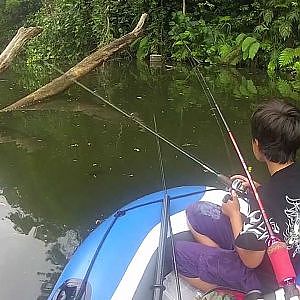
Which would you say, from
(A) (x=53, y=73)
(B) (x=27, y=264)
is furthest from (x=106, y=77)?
(B) (x=27, y=264)

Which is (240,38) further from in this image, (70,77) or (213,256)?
(213,256)

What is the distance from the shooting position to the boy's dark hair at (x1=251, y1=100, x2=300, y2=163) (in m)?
1.91

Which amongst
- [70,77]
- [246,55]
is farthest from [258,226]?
[246,55]

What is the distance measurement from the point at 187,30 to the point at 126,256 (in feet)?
39.5

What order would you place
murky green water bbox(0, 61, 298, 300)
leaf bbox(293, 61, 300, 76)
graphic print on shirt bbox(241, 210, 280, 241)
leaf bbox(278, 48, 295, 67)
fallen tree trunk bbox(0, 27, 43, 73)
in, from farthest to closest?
leaf bbox(278, 48, 295, 67) < leaf bbox(293, 61, 300, 76) < fallen tree trunk bbox(0, 27, 43, 73) < murky green water bbox(0, 61, 298, 300) < graphic print on shirt bbox(241, 210, 280, 241)

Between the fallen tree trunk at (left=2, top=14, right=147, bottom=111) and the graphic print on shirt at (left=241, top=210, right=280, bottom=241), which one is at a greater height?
the fallen tree trunk at (left=2, top=14, right=147, bottom=111)

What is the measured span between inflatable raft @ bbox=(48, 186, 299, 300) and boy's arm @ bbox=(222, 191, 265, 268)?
162 mm

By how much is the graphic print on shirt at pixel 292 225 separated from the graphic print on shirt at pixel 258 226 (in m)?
0.05

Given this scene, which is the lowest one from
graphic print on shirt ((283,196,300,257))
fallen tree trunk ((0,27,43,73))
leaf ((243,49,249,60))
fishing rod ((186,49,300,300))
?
fishing rod ((186,49,300,300))

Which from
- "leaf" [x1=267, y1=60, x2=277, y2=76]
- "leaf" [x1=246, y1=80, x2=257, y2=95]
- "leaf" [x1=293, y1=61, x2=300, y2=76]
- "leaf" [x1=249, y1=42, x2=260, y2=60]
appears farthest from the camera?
"leaf" [x1=249, y1=42, x2=260, y2=60]

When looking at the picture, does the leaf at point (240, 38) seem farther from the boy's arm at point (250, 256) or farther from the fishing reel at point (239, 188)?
the boy's arm at point (250, 256)

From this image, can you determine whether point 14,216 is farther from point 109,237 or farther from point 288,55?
point 288,55

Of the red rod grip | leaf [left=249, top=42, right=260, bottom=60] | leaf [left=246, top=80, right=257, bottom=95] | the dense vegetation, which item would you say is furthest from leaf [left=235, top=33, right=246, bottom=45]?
the red rod grip

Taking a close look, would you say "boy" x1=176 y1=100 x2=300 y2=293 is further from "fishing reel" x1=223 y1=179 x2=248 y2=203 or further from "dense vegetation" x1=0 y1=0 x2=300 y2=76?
"dense vegetation" x1=0 y1=0 x2=300 y2=76
